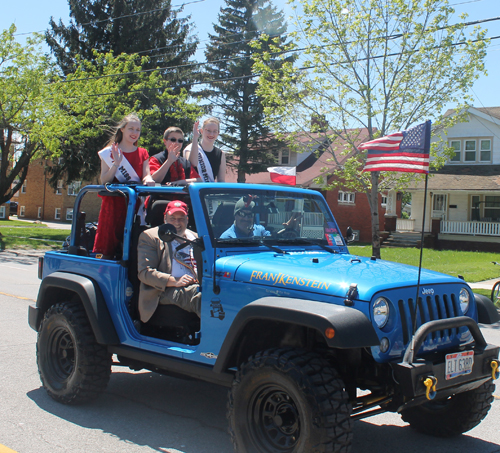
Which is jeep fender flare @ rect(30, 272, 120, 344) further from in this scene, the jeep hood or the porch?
the porch

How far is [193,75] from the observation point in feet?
117

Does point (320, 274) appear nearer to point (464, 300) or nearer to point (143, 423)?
point (464, 300)

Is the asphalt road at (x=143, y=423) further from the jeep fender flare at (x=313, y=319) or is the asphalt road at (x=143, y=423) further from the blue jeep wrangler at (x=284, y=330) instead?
the jeep fender flare at (x=313, y=319)

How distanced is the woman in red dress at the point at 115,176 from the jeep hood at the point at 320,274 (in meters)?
1.41

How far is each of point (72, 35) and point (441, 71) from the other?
25694mm

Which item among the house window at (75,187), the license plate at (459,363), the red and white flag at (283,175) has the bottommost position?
the license plate at (459,363)

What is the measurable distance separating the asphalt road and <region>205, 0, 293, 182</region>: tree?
30.7m

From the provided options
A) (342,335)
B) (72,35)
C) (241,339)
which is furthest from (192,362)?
(72,35)

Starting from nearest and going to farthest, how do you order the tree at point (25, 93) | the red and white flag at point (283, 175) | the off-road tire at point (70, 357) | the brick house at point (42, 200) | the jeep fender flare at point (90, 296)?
the jeep fender flare at point (90, 296), the off-road tire at point (70, 357), the red and white flag at point (283, 175), the tree at point (25, 93), the brick house at point (42, 200)

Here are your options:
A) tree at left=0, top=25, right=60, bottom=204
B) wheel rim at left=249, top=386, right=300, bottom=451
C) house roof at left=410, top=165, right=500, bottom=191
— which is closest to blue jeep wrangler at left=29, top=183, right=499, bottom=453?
wheel rim at left=249, top=386, right=300, bottom=451

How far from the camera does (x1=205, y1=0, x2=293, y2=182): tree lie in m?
35.9

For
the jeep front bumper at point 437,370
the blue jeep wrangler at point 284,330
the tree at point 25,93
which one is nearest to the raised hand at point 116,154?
the blue jeep wrangler at point 284,330

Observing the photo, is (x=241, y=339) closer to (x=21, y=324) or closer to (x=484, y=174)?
(x=21, y=324)

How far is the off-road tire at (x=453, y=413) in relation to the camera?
412 cm
